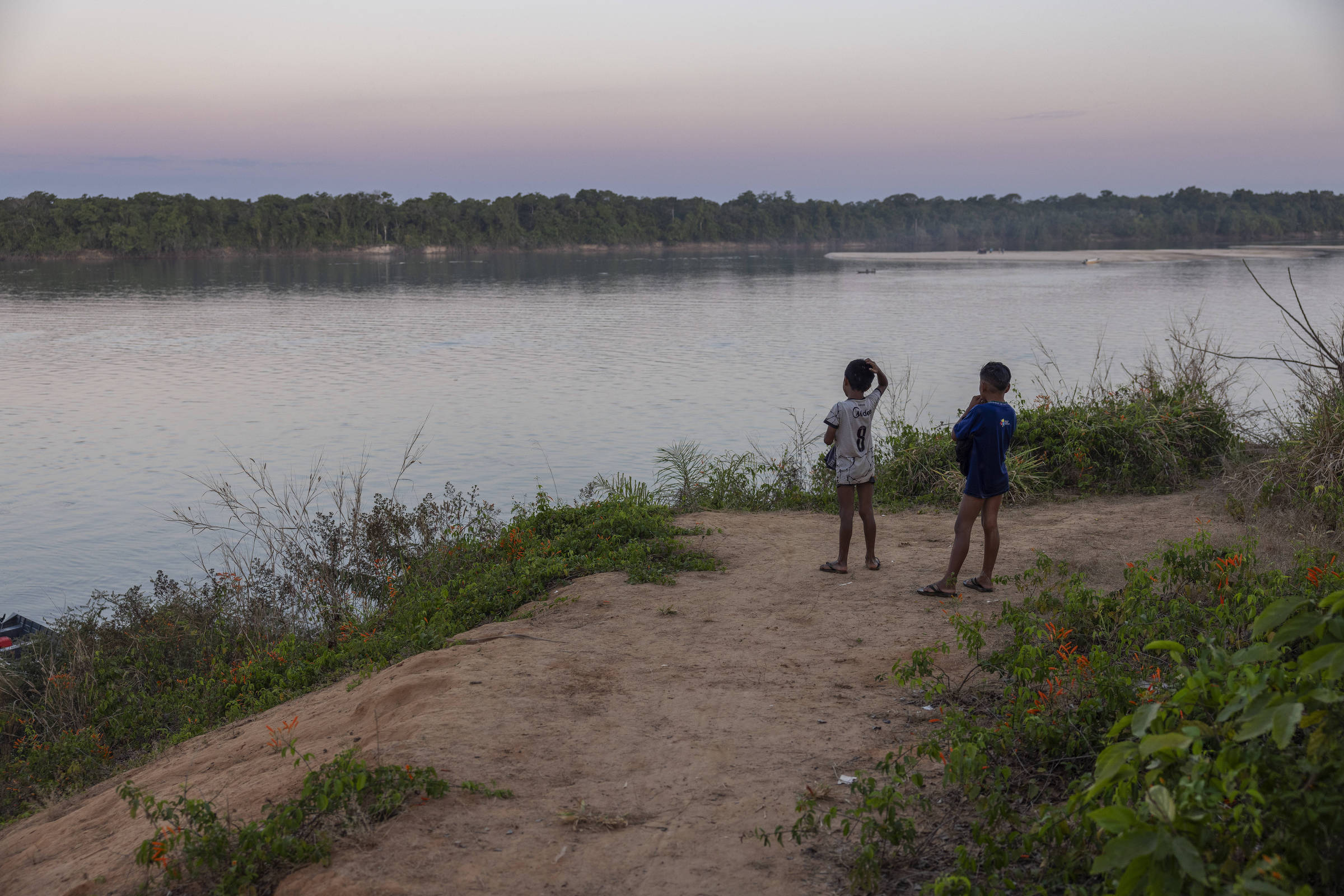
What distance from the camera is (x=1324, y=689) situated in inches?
88.6

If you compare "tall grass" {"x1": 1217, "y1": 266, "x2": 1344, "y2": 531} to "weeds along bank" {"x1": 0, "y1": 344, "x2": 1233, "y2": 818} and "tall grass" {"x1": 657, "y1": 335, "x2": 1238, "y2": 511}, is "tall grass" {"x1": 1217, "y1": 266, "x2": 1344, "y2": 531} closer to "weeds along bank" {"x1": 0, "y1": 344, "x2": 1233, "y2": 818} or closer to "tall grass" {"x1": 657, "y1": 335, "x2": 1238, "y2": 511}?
"tall grass" {"x1": 657, "y1": 335, "x2": 1238, "y2": 511}

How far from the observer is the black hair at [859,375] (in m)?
7.36

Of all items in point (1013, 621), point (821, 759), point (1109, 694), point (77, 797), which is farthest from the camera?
point (77, 797)

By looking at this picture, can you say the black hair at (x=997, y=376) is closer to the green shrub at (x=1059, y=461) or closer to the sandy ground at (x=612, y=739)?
the sandy ground at (x=612, y=739)

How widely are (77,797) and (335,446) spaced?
44.8 ft

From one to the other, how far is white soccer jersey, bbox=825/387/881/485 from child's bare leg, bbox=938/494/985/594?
0.78 m

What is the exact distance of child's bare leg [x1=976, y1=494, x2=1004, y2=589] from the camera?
7.04 meters

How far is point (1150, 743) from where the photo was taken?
2191 millimetres

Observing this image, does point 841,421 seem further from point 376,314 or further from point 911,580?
point 376,314

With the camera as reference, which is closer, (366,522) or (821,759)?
(821,759)

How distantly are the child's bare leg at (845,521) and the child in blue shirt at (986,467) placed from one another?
2.81 feet

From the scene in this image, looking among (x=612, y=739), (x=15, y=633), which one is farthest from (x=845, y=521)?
(x=15, y=633)

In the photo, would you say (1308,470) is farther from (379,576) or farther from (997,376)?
(379,576)

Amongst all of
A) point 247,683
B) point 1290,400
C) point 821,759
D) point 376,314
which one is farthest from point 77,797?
point 376,314
